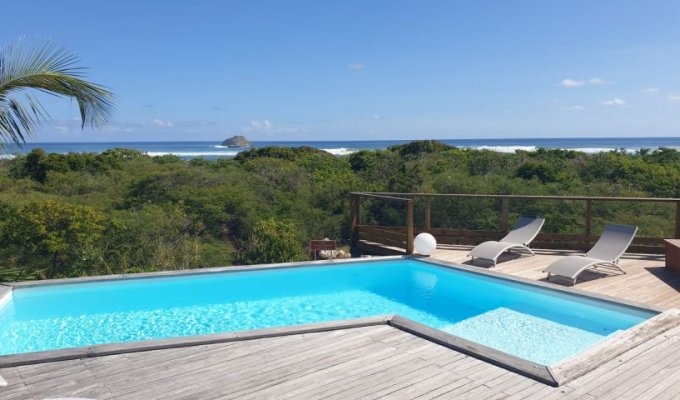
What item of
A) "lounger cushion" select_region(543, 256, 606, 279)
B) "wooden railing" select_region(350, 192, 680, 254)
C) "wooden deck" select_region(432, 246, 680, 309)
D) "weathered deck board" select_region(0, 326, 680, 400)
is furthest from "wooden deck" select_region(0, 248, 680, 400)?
"wooden railing" select_region(350, 192, 680, 254)

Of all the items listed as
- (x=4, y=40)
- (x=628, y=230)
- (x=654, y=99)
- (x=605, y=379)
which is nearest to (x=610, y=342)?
(x=605, y=379)

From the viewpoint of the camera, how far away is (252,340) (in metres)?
4.16

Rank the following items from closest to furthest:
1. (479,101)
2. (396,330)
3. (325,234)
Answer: (396,330)
(325,234)
(479,101)

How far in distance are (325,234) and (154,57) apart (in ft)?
42.1

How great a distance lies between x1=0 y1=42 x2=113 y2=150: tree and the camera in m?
4.56

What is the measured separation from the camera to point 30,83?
4617 millimetres

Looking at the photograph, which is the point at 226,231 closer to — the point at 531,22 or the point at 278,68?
the point at 531,22

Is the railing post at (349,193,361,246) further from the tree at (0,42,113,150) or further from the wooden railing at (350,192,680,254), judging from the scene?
the tree at (0,42,113,150)

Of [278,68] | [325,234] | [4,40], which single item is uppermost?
[278,68]

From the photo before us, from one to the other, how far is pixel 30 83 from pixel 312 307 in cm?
375

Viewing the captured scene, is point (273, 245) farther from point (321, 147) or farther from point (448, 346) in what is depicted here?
point (321, 147)

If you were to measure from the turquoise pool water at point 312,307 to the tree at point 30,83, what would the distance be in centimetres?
207

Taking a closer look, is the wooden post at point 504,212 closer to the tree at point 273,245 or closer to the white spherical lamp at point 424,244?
the white spherical lamp at point 424,244

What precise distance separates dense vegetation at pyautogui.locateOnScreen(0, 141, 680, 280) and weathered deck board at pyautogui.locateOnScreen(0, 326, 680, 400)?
3946 mm
